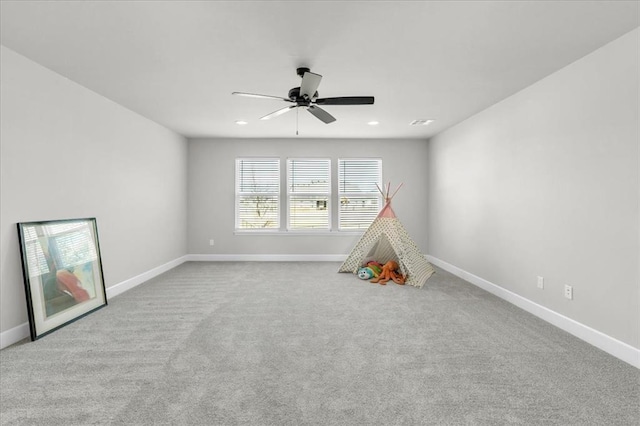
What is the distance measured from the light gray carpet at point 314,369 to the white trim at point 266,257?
2.52m

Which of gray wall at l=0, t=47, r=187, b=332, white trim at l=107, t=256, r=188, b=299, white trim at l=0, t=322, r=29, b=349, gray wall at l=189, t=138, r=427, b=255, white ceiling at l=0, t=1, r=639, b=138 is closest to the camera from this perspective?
white ceiling at l=0, t=1, r=639, b=138

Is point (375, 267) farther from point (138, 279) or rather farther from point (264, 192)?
point (138, 279)

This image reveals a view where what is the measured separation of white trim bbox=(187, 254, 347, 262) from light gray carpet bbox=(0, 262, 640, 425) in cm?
252

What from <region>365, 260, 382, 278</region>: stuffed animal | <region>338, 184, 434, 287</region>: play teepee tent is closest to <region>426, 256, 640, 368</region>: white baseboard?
<region>338, 184, 434, 287</region>: play teepee tent

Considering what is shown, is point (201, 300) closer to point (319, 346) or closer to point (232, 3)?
point (319, 346)

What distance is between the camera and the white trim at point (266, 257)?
604cm

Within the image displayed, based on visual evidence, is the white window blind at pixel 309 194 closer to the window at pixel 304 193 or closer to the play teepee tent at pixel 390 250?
the window at pixel 304 193

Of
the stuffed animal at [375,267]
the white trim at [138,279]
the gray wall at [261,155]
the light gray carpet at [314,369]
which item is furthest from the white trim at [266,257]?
the light gray carpet at [314,369]

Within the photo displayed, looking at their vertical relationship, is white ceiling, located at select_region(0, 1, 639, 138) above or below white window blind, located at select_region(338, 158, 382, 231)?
above

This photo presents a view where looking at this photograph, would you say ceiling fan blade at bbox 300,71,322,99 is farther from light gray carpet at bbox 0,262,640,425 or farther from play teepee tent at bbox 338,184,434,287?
play teepee tent at bbox 338,184,434,287

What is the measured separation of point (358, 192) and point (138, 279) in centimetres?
404

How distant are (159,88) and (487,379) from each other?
3984 millimetres

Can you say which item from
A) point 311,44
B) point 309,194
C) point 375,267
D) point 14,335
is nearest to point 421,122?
point 375,267

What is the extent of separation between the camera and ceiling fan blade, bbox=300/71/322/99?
2.52 meters
